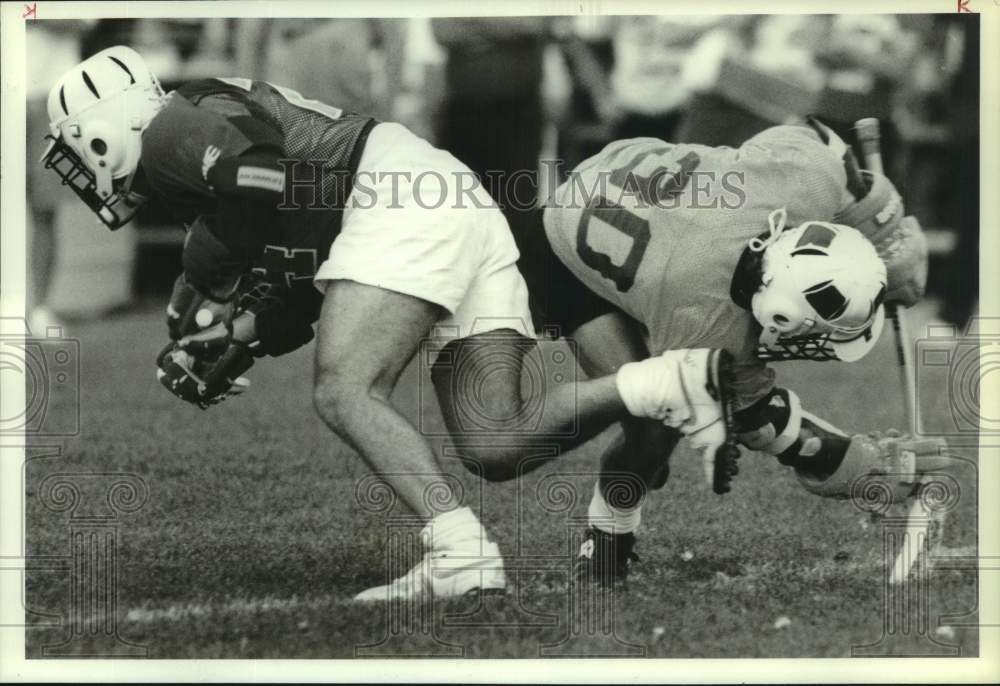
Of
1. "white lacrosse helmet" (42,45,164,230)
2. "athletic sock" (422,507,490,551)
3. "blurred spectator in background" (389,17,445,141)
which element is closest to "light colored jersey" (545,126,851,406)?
"blurred spectator in background" (389,17,445,141)

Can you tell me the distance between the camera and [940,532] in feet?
17.0

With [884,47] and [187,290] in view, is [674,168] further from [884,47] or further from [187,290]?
[187,290]

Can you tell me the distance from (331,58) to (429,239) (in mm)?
626

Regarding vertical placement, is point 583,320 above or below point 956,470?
above

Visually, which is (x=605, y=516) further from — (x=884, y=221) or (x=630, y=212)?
(x=884, y=221)

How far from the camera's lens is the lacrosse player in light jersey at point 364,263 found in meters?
5.03

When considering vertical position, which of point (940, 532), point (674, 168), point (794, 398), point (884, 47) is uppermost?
point (884, 47)

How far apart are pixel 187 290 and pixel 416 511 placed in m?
0.93

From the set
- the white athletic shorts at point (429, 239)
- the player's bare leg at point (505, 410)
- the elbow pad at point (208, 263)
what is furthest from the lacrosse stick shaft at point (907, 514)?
the elbow pad at point (208, 263)

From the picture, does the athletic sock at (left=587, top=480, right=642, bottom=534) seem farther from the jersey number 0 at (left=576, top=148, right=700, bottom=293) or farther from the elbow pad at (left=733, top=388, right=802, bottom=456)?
the jersey number 0 at (left=576, top=148, right=700, bottom=293)

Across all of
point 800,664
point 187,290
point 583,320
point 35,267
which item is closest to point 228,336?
point 187,290

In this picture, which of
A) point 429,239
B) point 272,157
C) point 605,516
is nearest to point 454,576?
point 605,516

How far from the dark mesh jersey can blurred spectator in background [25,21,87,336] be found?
31 cm

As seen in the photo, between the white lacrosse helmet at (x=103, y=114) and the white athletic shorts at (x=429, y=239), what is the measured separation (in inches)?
25.3
